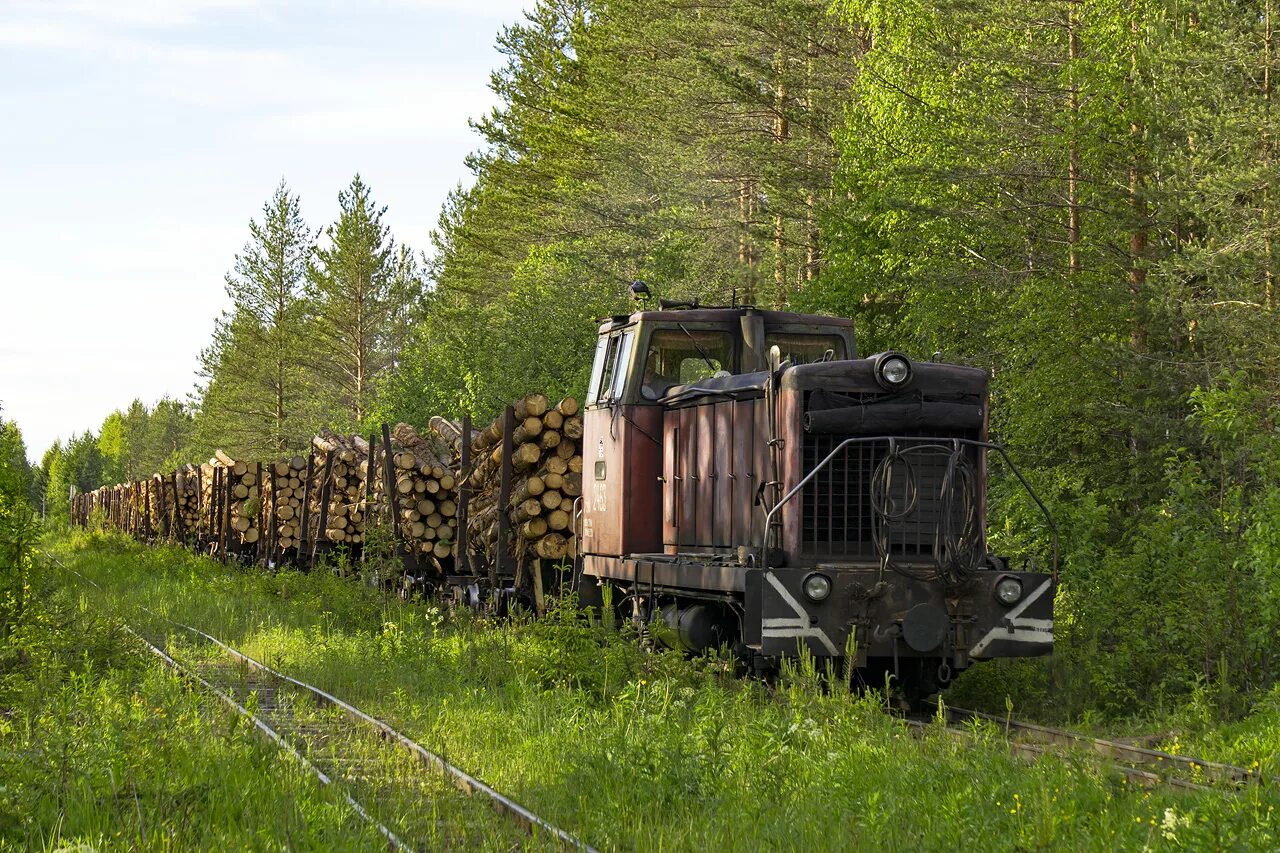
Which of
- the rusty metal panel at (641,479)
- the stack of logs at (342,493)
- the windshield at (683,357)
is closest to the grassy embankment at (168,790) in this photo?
Result: the rusty metal panel at (641,479)

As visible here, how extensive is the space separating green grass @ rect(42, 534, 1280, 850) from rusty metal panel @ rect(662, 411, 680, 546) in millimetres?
1236

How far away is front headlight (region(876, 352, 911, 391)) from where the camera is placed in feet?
32.2

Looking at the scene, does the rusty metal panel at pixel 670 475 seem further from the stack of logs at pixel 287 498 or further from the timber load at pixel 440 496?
the stack of logs at pixel 287 498

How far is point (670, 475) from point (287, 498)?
18.6 m

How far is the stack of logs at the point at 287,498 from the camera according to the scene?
2805 centimetres

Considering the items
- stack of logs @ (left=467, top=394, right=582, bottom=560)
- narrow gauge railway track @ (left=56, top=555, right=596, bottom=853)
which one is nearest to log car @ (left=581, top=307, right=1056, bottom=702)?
narrow gauge railway track @ (left=56, top=555, right=596, bottom=853)

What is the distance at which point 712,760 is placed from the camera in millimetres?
7266

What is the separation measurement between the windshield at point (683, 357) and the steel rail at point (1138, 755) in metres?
3.65

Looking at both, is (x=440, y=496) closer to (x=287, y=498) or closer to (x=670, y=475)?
(x=670, y=475)

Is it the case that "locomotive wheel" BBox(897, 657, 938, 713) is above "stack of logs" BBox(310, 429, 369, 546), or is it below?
below

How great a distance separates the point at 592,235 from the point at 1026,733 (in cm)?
2855

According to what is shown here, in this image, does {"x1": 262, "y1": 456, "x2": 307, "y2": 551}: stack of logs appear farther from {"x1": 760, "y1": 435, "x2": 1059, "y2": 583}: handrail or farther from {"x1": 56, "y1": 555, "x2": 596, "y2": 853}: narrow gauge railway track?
{"x1": 760, "y1": 435, "x2": 1059, "y2": 583}: handrail

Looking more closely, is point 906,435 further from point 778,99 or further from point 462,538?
point 778,99

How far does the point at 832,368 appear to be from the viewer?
991 cm
